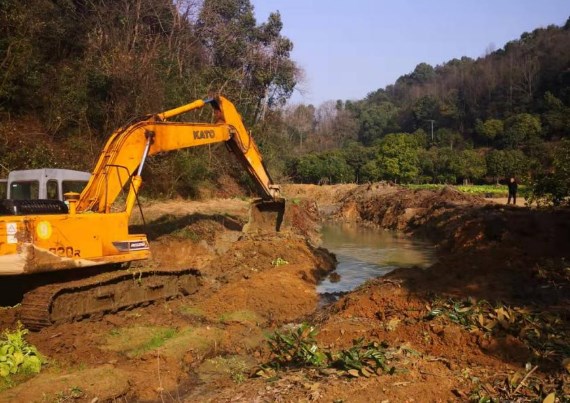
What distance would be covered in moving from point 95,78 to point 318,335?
1758cm

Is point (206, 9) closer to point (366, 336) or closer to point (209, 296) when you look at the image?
point (209, 296)

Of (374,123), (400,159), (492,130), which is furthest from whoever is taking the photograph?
(374,123)

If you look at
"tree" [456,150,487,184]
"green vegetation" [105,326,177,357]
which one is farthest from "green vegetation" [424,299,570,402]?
"tree" [456,150,487,184]

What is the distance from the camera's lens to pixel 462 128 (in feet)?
274

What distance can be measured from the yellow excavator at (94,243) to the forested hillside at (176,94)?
352 inches

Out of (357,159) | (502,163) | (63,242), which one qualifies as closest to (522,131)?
(502,163)

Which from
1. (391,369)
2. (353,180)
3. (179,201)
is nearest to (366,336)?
(391,369)

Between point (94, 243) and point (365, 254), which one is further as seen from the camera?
point (365, 254)

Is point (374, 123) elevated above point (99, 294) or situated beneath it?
elevated above

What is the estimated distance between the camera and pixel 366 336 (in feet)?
25.2

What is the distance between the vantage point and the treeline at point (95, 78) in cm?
1852

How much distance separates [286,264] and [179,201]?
1099 centimetres

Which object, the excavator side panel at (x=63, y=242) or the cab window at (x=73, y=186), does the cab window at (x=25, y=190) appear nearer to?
the cab window at (x=73, y=186)

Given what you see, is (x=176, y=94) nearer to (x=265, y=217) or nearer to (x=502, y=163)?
(x=265, y=217)
